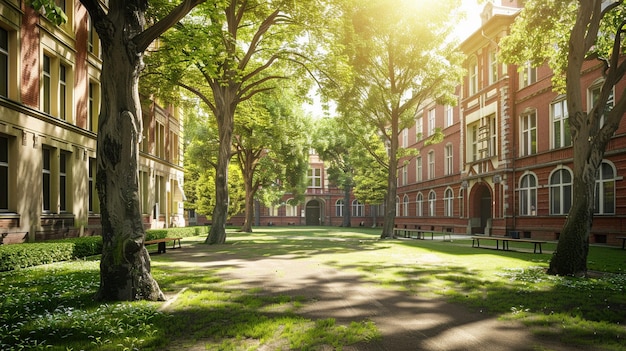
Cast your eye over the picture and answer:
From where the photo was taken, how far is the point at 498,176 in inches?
→ 1123

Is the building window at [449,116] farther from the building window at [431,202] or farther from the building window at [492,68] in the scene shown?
the building window at [492,68]

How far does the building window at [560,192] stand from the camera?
22875 mm

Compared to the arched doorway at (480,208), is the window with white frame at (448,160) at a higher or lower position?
higher

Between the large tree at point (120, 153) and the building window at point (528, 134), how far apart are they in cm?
2411

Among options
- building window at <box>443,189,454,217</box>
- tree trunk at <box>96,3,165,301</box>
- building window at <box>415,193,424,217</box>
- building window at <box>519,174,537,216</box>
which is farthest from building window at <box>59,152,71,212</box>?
building window at <box>415,193,424,217</box>

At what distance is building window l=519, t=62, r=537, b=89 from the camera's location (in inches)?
1024

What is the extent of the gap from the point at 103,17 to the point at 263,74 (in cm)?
1951

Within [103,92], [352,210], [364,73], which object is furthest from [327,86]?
[352,210]

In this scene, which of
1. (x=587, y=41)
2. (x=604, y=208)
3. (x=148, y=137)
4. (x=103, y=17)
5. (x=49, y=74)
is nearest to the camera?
(x=103, y=17)

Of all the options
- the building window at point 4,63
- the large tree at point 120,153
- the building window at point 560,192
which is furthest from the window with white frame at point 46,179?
the building window at point 560,192

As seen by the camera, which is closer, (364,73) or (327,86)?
(327,86)

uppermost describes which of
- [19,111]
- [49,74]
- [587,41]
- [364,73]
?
[364,73]

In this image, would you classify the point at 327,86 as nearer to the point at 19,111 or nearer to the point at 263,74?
the point at 263,74

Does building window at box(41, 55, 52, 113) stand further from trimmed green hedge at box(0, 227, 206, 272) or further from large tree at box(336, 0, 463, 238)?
large tree at box(336, 0, 463, 238)
